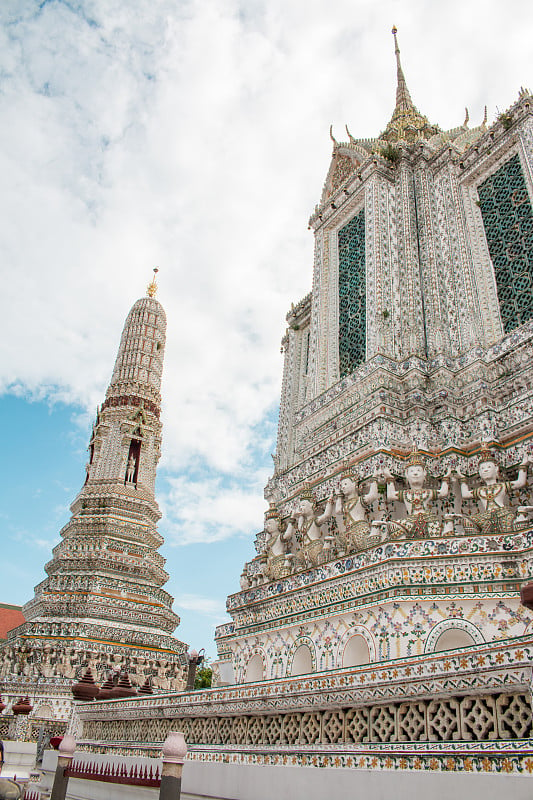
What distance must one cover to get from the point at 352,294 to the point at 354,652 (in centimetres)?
910

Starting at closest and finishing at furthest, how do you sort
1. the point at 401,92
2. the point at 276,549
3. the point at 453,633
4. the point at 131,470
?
the point at 453,633 < the point at 276,549 < the point at 401,92 < the point at 131,470

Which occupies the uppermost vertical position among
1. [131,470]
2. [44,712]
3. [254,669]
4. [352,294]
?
[352,294]

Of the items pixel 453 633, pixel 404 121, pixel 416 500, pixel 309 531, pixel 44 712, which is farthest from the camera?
pixel 404 121

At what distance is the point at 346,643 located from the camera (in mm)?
7512

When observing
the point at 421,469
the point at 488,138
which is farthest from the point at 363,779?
the point at 488,138

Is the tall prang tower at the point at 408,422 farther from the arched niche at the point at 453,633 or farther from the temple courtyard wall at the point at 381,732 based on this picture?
the temple courtyard wall at the point at 381,732

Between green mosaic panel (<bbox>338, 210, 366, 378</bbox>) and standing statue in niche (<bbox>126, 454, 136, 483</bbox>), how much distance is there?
13.1 metres

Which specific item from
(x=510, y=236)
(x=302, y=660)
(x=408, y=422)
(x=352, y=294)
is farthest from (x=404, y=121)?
(x=302, y=660)

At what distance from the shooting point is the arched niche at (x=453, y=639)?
660 cm

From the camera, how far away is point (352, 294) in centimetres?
1460

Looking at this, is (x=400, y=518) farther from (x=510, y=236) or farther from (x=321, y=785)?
(x=510, y=236)

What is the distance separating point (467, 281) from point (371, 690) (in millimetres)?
9910

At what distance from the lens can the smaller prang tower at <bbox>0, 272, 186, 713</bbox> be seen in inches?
707

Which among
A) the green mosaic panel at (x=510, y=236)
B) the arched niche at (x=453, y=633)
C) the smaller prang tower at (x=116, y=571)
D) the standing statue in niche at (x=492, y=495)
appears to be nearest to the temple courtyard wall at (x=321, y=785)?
the arched niche at (x=453, y=633)
